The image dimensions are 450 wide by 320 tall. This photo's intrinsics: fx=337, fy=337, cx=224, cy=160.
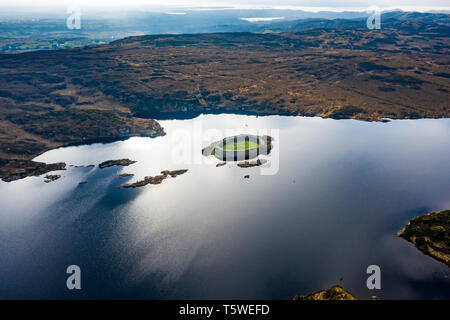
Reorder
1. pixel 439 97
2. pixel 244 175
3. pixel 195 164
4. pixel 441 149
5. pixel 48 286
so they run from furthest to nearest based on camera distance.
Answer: pixel 439 97 < pixel 441 149 < pixel 195 164 < pixel 244 175 < pixel 48 286

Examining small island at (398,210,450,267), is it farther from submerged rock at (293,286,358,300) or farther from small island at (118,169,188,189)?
small island at (118,169,188,189)

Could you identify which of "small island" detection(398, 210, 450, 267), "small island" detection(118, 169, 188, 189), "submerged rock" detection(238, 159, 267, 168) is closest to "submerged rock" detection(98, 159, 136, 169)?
"small island" detection(118, 169, 188, 189)

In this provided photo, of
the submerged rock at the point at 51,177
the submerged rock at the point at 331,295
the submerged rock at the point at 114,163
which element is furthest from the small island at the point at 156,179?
the submerged rock at the point at 331,295

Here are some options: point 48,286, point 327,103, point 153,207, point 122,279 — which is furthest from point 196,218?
point 327,103

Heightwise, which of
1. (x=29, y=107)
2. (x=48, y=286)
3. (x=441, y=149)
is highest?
(x=29, y=107)

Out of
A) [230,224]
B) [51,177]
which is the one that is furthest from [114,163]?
[230,224]

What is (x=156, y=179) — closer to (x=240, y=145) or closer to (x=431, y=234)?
(x=240, y=145)

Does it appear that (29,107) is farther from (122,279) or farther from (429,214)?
(429,214)
